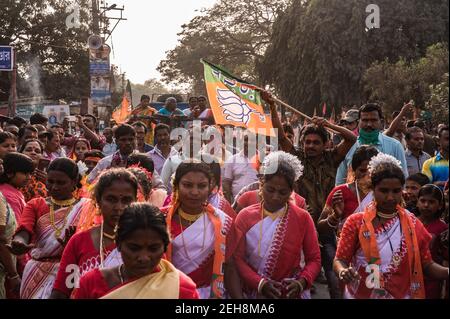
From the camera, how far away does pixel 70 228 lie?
393cm

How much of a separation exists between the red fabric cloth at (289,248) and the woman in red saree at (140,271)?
3.63 ft

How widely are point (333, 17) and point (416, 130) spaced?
18656 millimetres

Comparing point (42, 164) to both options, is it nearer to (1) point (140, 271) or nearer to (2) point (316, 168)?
(2) point (316, 168)

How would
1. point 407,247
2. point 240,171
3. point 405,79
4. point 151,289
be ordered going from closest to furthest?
point 151,289 → point 407,247 → point 240,171 → point 405,79

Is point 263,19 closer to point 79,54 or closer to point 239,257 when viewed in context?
point 79,54

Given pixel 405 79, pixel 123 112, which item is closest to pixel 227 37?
pixel 405 79

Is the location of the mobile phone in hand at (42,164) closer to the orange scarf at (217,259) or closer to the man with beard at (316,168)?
the man with beard at (316,168)

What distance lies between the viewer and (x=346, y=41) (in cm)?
2558

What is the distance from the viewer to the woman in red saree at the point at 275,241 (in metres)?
3.95

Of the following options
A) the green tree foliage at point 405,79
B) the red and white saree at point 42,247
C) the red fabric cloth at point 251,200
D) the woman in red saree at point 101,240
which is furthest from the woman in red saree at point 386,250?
the green tree foliage at point 405,79

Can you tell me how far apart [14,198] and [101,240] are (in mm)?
1537

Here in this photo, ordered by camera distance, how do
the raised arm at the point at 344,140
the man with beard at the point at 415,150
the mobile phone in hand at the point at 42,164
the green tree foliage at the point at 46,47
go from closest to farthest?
the raised arm at the point at 344,140
the mobile phone in hand at the point at 42,164
the man with beard at the point at 415,150
the green tree foliage at the point at 46,47

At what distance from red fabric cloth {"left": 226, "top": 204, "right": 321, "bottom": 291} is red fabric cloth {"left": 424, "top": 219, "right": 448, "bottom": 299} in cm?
68
